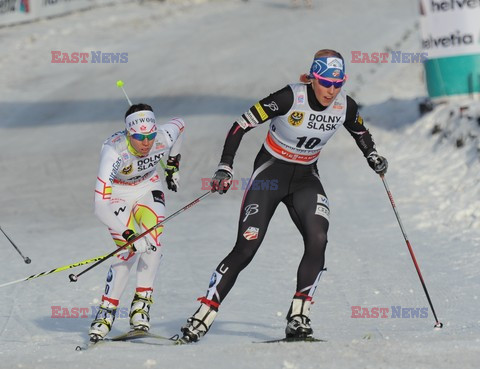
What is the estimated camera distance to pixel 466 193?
13109 mm

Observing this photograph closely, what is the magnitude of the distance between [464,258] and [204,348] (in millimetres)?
4805

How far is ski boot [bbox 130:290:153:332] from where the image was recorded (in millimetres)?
8062

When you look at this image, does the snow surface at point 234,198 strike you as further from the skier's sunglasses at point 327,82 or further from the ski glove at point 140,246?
the skier's sunglasses at point 327,82

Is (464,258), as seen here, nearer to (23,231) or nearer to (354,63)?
(23,231)

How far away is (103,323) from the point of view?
804cm

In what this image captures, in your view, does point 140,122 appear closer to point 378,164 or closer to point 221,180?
point 221,180

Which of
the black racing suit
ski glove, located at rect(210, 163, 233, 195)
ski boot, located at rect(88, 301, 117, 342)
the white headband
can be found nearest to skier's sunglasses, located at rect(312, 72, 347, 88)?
the black racing suit

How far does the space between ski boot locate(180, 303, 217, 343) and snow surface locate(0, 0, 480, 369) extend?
A: 33 centimetres

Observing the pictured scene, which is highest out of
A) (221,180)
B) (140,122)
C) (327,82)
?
(327,82)

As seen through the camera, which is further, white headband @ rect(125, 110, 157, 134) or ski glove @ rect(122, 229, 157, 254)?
white headband @ rect(125, 110, 157, 134)

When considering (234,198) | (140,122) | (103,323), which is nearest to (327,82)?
(140,122)

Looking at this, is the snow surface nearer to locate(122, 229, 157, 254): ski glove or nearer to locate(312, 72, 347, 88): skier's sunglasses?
locate(122, 229, 157, 254): ski glove

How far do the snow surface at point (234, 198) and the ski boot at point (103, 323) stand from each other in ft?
0.61

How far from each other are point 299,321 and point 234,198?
758 cm
